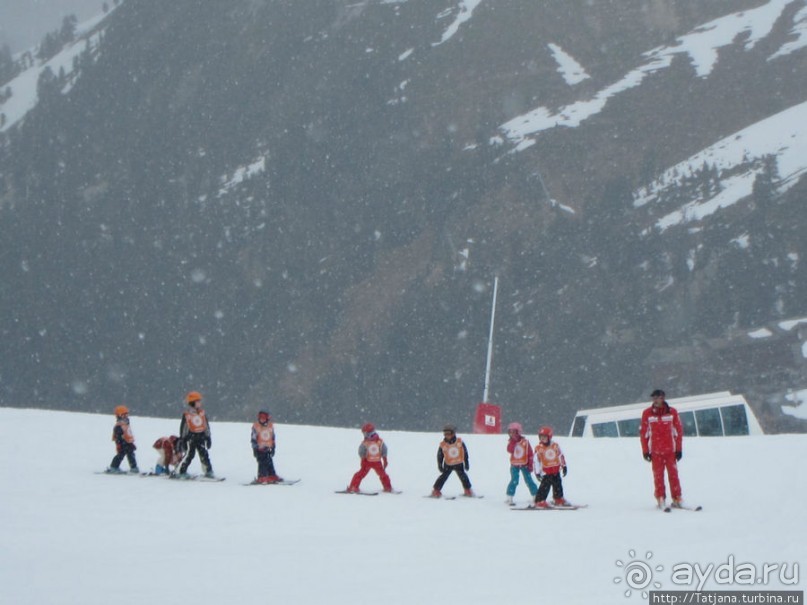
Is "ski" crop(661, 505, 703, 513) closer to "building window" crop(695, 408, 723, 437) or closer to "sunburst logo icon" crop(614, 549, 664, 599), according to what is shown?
"sunburst logo icon" crop(614, 549, 664, 599)

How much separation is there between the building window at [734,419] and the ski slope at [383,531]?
827 cm

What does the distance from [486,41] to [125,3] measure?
66.8 m

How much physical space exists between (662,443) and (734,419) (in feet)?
52.5

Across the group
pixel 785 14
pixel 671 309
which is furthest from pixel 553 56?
pixel 671 309

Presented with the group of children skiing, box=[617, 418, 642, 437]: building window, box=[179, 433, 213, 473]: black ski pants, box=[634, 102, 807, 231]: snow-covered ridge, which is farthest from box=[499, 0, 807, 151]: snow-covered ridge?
box=[179, 433, 213, 473]: black ski pants

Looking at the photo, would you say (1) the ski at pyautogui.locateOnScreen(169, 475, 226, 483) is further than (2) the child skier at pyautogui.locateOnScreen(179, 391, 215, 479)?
Yes

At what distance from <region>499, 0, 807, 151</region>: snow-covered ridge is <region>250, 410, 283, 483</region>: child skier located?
81.6m

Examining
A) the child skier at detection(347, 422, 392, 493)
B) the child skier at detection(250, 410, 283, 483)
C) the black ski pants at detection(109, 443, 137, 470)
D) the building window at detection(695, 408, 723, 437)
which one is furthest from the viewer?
the building window at detection(695, 408, 723, 437)

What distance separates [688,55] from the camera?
102 metres

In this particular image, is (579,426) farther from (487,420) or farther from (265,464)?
(265,464)

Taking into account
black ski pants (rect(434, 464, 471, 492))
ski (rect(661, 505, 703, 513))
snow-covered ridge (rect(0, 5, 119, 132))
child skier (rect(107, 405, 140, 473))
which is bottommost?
ski (rect(661, 505, 703, 513))

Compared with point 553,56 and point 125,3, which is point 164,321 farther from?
point 125,3

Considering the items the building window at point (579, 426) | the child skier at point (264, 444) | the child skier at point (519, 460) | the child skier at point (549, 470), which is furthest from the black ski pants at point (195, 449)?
the building window at point (579, 426)

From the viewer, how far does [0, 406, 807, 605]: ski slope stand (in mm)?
8250
